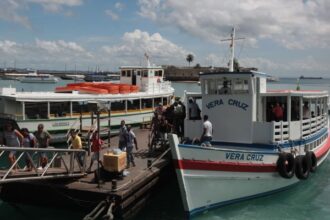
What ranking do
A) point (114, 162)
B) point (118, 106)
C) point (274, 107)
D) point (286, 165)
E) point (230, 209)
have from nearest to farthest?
1. point (114, 162)
2. point (230, 209)
3. point (286, 165)
4. point (274, 107)
5. point (118, 106)

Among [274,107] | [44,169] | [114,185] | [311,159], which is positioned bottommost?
[311,159]

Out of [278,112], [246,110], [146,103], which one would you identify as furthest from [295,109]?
[146,103]

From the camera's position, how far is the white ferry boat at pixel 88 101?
2184 centimetres

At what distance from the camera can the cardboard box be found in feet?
38.1

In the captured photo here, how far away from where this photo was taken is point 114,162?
11.6m

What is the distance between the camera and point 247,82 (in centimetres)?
1459

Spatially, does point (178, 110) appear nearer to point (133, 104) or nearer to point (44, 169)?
point (44, 169)

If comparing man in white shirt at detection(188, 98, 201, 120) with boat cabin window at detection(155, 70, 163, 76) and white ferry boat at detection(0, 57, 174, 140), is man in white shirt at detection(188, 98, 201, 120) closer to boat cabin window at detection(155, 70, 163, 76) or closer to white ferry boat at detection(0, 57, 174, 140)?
white ferry boat at detection(0, 57, 174, 140)

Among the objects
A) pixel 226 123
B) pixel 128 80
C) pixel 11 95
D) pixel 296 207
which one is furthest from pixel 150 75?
pixel 296 207

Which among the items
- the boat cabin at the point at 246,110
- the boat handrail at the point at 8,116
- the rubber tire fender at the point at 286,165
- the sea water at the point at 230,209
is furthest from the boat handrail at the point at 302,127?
the boat handrail at the point at 8,116

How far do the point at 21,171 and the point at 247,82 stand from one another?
8.07m

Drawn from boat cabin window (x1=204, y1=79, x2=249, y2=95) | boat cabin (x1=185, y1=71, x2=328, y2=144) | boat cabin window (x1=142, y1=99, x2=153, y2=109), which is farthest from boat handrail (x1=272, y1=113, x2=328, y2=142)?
boat cabin window (x1=142, y1=99, x2=153, y2=109)

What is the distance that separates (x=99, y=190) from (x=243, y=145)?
6006mm

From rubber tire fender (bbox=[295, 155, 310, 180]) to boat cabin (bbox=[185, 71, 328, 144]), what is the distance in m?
0.81
